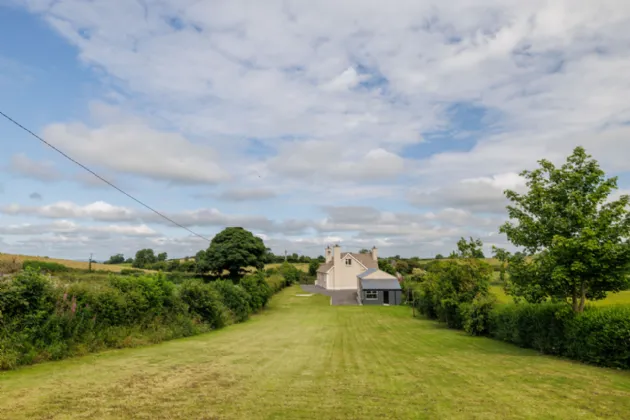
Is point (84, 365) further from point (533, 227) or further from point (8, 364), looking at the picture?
point (533, 227)

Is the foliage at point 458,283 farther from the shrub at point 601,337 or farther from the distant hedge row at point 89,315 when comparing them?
the distant hedge row at point 89,315

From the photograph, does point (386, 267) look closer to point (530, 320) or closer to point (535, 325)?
point (530, 320)

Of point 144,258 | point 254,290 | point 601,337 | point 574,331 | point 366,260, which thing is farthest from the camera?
point 144,258

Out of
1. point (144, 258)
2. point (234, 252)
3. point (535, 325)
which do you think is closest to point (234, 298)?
point (535, 325)

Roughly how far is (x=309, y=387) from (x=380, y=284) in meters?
46.9

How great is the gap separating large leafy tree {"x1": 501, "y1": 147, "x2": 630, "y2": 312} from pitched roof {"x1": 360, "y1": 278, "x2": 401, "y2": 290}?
126 feet

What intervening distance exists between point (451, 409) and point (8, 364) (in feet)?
36.1

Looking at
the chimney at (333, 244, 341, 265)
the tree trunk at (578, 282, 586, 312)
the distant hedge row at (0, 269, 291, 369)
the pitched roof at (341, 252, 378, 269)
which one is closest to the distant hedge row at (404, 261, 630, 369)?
the tree trunk at (578, 282, 586, 312)

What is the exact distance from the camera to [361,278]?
57.4m

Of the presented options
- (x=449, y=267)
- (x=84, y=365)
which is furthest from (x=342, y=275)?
(x=84, y=365)

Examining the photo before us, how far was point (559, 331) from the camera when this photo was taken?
49.4ft

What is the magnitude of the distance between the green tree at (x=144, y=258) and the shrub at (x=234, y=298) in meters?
64.6

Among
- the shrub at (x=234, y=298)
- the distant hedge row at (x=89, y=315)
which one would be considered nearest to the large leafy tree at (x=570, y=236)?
the distant hedge row at (x=89, y=315)

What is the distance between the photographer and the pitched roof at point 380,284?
5416cm
